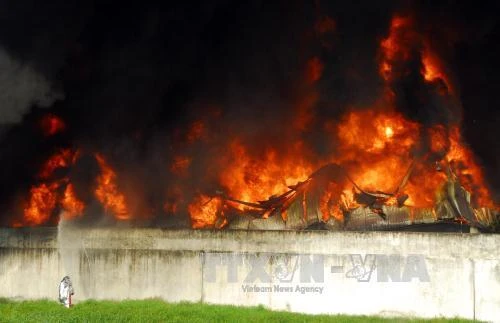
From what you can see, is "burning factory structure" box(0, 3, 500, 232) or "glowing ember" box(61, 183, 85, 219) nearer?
"burning factory structure" box(0, 3, 500, 232)

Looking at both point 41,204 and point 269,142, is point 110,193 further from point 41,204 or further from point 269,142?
point 269,142

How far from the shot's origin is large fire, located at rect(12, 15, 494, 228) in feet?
68.6

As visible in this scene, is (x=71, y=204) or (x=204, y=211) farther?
(x=71, y=204)

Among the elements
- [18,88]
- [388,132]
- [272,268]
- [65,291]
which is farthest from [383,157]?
[18,88]

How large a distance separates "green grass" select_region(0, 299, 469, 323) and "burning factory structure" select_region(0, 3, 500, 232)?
3.44 m

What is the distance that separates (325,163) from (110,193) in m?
9.35

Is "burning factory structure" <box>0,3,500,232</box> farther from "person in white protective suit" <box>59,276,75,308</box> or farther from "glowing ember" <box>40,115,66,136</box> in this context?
"person in white protective suit" <box>59,276,75,308</box>

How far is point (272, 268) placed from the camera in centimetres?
1842

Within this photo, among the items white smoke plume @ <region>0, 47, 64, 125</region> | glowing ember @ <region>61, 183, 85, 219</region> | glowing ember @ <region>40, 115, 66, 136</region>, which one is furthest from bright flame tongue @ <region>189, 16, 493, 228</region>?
white smoke plume @ <region>0, 47, 64, 125</region>

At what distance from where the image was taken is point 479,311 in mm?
16953

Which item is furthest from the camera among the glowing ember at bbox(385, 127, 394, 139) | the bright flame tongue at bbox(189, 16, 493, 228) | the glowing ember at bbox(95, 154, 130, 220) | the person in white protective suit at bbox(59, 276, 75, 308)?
the glowing ember at bbox(95, 154, 130, 220)

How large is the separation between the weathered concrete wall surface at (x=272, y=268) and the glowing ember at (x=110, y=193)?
3.06 metres

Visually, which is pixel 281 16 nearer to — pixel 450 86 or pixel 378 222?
pixel 450 86

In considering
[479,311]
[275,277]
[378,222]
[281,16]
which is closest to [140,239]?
[275,277]
